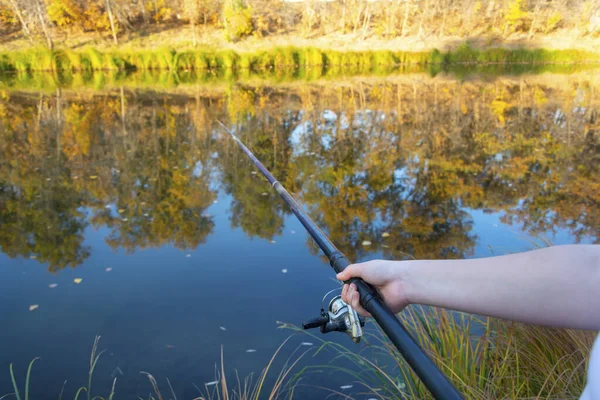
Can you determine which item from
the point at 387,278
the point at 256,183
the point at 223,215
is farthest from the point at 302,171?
the point at 387,278

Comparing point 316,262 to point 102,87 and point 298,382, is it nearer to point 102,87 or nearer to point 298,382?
point 298,382

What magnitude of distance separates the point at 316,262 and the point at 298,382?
196 centimetres

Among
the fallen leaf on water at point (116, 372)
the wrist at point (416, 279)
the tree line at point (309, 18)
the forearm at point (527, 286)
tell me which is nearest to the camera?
the forearm at point (527, 286)

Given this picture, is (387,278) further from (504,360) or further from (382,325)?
(504,360)

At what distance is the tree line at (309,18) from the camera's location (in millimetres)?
39781

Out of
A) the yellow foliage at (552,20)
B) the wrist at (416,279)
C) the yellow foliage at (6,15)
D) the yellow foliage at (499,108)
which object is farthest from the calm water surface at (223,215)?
the yellow foliage at (552,20)

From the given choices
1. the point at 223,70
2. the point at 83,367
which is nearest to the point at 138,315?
the point at 83,367

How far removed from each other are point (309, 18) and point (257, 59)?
18.5 metres

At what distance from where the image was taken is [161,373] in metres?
3.38

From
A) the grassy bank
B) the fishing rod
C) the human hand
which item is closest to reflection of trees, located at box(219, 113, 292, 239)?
the fishing rod

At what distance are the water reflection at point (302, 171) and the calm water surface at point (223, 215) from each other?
45 millimetres

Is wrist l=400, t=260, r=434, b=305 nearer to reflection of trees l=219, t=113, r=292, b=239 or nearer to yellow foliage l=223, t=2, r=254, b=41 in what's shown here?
reflection of trees l=219, t=113, r=292, b=239

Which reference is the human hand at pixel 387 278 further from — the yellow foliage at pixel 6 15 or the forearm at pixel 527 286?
the yellow foliage at pixel 6 15

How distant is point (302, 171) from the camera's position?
27.2 ft
